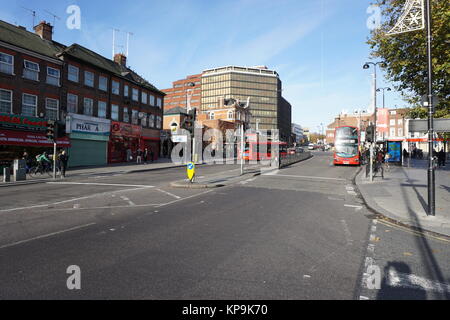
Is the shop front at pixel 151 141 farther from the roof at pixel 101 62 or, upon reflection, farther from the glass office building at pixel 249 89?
the glass office building at pixel 249 89

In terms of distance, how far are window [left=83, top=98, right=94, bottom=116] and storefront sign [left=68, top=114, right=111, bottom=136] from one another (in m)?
0.63

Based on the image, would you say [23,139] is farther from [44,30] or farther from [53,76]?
[44,30]

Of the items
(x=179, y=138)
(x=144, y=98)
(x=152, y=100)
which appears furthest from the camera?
(x=179, y=138)

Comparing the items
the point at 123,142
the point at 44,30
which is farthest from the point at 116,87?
the point at 44,30

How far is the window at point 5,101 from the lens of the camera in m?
19.2

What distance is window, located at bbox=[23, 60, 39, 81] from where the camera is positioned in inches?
813

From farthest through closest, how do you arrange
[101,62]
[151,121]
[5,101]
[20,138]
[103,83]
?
[151,121] < [101,62] < [103,83] < [20,138] < [5,101]

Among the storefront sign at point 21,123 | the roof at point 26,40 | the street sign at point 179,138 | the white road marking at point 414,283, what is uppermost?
the roof at point 26,40

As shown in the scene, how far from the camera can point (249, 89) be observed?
9500 cm

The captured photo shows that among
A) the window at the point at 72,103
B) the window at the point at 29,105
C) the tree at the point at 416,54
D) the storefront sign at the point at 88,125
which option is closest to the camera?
the tree at the point at 416,54

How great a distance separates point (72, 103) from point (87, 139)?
3586mm

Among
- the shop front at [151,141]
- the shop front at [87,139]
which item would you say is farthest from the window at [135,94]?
the shop front at [87,139]

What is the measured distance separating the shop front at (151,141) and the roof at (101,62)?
19.5 feet

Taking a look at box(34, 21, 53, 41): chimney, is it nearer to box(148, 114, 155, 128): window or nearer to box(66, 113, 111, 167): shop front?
box(66, 113, 111, 167): shop front
